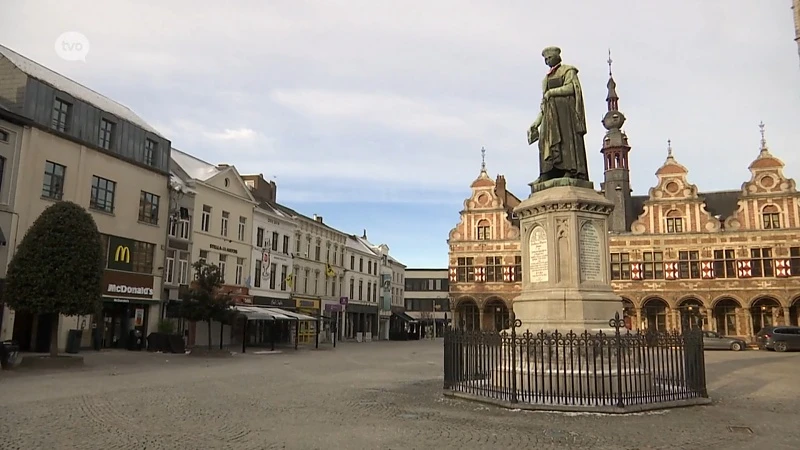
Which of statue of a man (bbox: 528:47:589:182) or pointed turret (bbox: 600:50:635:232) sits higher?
pointed turret (bbox: 600:50:635:232)

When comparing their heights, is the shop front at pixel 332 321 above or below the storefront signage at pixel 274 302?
below

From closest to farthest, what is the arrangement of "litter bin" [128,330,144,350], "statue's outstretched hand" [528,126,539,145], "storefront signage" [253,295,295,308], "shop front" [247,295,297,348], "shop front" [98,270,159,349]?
"statue's outstretched hand" [528,126,539,145]
"shop front" [98,270,159,349]
"litter bin" [128,330,144,350]
"shop front" [247,295,297,348]
"storefront signage" [253,295,295,308]

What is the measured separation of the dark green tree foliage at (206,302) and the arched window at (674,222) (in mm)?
35391

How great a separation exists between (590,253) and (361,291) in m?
45.1

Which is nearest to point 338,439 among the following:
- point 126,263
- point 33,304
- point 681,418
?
point 681,418

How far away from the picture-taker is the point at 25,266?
58.5ft

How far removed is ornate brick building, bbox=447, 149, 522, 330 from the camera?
1955 inches

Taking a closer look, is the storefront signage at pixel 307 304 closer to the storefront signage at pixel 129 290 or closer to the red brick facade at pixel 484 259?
the red brick facade at pixel 484 259

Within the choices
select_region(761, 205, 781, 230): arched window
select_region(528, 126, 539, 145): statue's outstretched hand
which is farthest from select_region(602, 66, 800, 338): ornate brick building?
select_region(528, 126, 539, 145): statue's outstretched hand

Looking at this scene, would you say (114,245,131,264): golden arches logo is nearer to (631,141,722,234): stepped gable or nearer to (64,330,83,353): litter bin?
(64,330,83,353): litter bin

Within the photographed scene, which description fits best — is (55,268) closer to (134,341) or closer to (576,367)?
(134,341)

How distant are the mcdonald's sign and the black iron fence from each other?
20307 millimetres

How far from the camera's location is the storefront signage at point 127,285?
25891 millimetres

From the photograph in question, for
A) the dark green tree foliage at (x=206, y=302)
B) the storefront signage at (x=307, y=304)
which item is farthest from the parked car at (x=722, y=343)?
the dark green tree foliage at (x=206, y=302)
